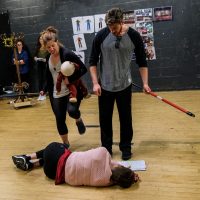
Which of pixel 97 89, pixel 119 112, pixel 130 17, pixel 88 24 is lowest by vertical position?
pixel 119 112

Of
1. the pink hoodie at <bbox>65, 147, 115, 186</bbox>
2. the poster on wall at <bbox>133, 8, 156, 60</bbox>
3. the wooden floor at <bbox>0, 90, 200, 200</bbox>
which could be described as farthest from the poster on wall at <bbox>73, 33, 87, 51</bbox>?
the pink hoodie at <bbox>65, 147, 115, 186</bbox>

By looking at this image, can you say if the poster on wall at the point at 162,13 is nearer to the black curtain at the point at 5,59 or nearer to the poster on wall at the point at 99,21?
the poster on wall at the point at 99,21

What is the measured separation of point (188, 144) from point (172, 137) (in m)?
0.32

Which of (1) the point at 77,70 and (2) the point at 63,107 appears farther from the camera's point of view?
(2) the point at 63,107

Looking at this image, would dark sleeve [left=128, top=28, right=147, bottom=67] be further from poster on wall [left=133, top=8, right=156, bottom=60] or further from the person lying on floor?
poster on wall [left=133, top=8, right=156, bottom=60]

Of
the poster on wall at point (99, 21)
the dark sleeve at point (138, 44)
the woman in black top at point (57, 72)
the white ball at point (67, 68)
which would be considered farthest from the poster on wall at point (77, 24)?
the dark sleeve at point (138, 44)

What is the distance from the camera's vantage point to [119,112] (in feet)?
11.7

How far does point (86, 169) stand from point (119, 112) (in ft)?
2.72

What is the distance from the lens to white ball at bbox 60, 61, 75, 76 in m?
3.47

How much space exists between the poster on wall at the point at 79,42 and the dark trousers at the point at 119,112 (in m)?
4.07

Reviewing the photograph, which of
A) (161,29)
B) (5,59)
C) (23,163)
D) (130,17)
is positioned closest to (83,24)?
(130,17)

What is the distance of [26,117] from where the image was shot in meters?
5.85

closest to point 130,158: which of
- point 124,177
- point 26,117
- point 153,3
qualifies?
point 124,177

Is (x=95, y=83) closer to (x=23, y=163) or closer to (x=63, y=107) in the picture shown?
(x=63, y=107)
